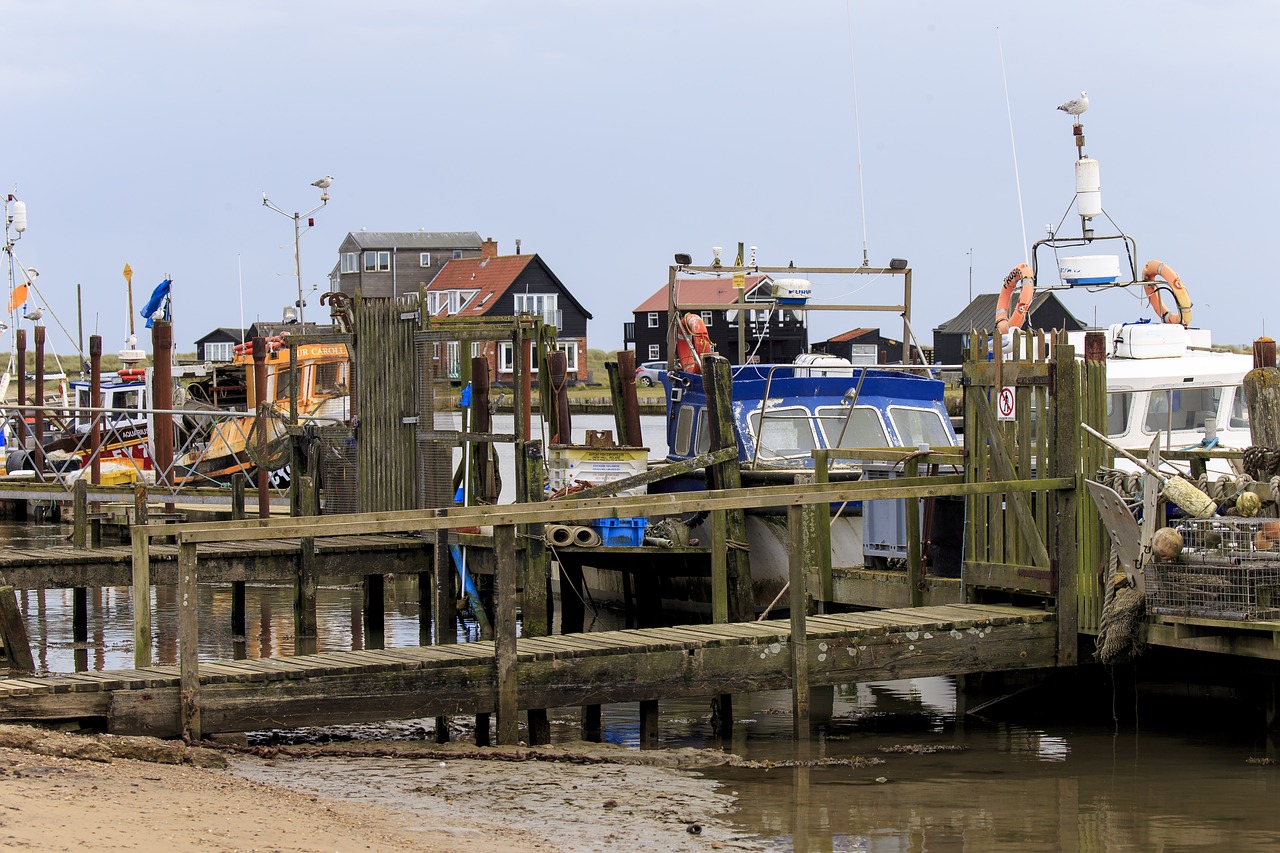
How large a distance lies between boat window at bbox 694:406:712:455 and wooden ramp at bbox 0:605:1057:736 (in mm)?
6699

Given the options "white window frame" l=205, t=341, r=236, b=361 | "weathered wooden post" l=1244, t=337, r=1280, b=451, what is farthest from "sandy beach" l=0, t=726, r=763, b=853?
"white window frame" l=205, t=341, r=236, b=361

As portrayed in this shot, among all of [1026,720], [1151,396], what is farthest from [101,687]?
[1151,396]

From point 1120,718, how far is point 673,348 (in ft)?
27.9

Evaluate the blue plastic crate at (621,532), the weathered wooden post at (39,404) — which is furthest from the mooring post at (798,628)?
the weathered wooden post at (39,404)

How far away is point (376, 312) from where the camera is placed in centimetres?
1689

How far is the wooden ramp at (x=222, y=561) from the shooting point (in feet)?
53.5

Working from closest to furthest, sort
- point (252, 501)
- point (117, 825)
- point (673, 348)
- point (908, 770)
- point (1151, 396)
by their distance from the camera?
point (117, 825)
point (908, 770)
point (1151, 396)
point (673, 348)
point (252, 501)

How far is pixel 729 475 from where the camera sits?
15.7m

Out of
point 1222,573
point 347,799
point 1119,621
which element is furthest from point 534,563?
point 1222,573

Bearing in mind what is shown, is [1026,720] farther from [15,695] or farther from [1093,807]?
[15,695]

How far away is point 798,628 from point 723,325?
1824 inches

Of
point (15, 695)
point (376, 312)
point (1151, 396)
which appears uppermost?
point (376, 312)

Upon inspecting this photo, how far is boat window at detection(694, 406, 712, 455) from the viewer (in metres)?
19.1

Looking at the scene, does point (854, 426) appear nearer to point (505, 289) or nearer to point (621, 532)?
point (621, 532)
